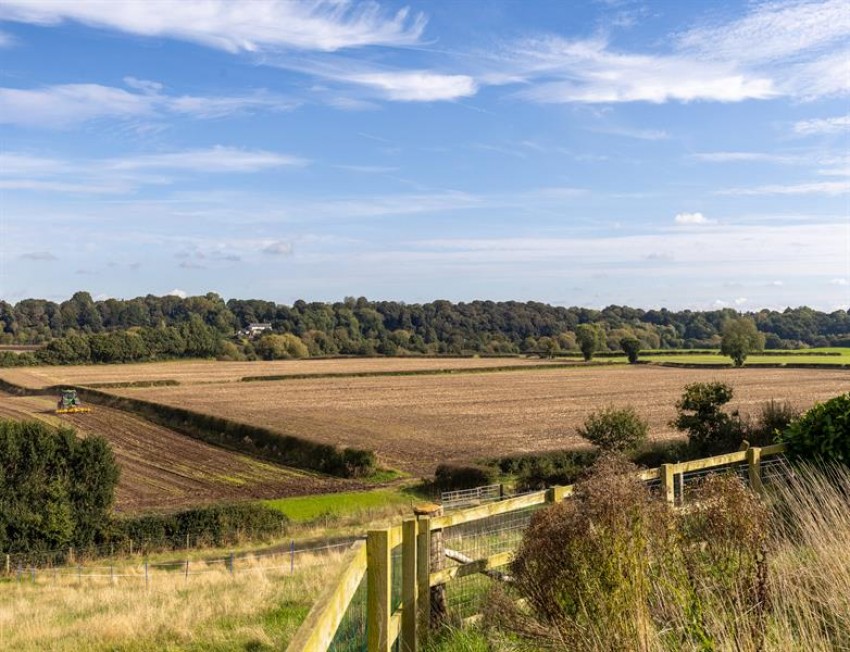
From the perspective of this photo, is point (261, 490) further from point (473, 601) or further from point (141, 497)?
point (473, 601)

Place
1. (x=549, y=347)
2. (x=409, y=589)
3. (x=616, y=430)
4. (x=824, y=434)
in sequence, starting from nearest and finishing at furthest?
(x=409, y=589) < (x=824, y=434) < (x=616, y=430) < (x=549, y=347)

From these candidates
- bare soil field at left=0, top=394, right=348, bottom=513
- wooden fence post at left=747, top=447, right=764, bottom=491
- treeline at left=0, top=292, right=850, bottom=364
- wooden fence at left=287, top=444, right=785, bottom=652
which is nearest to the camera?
wooden fence at left=287, top=444, right=785, bottom=652

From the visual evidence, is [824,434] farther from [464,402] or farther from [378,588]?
[464,402]

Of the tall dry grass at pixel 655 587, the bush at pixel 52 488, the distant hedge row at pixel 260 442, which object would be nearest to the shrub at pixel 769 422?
the distant hedge row at pixel 260 442

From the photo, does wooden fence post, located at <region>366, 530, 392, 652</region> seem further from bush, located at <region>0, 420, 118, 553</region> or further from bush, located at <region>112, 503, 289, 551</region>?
bush, located at <region>0, 420, 118, 553</region>

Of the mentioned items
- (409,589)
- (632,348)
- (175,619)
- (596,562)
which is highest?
(596,562)

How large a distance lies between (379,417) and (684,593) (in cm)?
5292

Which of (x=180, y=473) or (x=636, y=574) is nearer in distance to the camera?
(x=636, y=574)

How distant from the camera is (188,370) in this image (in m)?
106

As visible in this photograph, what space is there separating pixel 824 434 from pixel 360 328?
16385 centimetres

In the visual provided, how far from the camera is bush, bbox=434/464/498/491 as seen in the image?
107ft

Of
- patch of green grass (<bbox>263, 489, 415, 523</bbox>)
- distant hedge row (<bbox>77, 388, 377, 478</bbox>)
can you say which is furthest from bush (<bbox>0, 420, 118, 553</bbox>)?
distant hedge row (<bbox>77, 388, 377, 478</bbox>)

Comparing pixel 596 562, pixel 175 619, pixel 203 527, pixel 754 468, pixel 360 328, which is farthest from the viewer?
pixel 360 328

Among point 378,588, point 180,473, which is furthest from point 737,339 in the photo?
point 378,588
